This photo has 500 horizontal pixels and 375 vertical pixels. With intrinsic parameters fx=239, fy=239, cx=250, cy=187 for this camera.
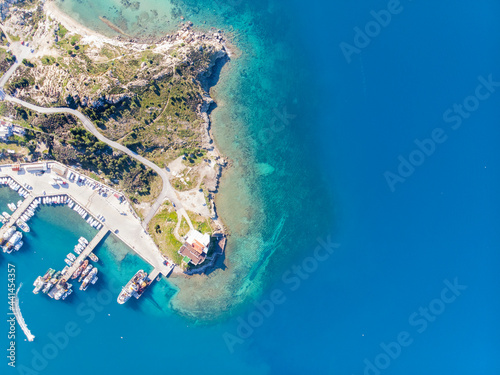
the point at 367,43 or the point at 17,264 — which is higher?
the point at 367,43

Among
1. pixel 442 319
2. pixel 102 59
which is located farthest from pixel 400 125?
pixel 102 59

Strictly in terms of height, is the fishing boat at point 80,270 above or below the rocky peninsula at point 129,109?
below

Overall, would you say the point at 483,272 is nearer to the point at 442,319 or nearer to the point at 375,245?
the point at 442,319

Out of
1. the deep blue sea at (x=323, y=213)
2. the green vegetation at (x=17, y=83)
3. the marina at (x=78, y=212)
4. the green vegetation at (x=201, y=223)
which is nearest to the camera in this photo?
the green vegetation at (x=17, y=83)

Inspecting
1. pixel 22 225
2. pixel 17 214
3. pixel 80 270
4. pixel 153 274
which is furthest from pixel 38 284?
pixel 153 274

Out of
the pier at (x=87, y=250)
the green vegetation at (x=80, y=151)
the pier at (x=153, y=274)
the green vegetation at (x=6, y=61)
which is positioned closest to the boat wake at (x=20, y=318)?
the pier at (x=87, y=250)

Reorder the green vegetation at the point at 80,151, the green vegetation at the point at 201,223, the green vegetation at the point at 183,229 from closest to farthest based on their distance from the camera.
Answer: the green vegetation at the point at 80,151 → the green vegetation at the point at 201,223 → the green vegetation at the point at 183,229

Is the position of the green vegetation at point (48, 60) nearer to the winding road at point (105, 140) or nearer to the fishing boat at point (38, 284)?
the winding road at point (105, 140)
